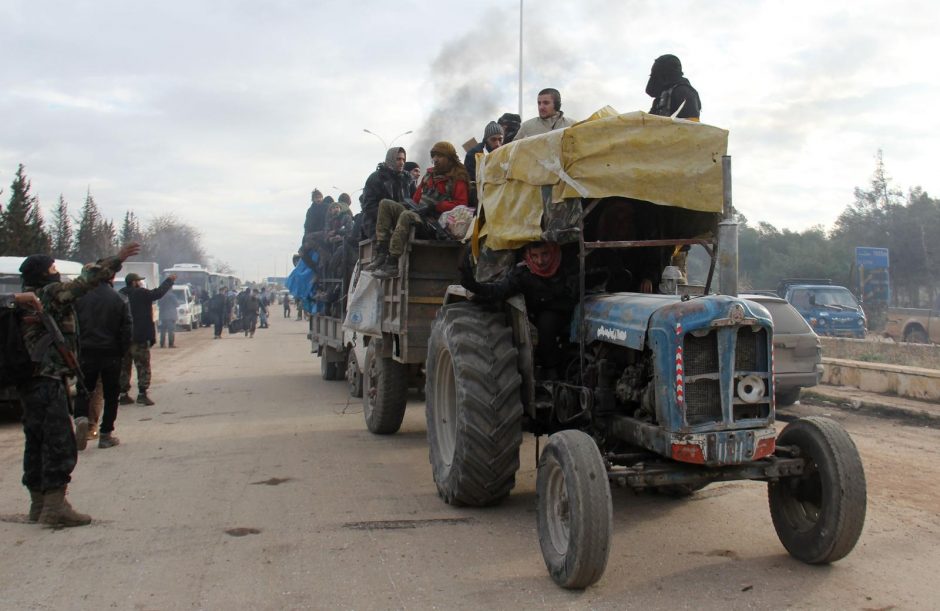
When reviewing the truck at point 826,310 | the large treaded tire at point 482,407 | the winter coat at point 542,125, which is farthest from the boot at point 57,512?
the truck at point 826,310

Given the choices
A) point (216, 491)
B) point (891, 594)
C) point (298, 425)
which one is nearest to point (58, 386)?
point (216, 491)

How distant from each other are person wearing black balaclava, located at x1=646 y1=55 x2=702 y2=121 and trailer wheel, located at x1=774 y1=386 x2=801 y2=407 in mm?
5729

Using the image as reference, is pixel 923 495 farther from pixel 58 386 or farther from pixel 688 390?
pixel 58 386

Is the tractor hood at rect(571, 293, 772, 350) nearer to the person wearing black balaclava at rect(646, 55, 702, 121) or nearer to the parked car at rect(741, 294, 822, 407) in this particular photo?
the person wearing black balaclava at rect(646, 55, 702, 121)

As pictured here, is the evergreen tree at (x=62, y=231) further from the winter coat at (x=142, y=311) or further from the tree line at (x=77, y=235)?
the winter coat at (x=142, y=311)

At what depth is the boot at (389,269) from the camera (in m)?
8.80

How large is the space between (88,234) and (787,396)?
51758mm

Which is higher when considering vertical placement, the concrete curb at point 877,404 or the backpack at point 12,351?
the backpack at point 12,351

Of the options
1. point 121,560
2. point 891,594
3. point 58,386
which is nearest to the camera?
point 891,594

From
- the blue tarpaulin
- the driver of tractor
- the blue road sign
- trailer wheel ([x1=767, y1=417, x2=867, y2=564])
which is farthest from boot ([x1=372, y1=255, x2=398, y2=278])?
the blue road sign

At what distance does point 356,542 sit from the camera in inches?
218

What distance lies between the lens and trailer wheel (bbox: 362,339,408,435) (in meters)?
9.19

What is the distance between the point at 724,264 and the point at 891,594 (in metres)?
2.08

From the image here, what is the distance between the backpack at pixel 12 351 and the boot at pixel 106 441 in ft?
10.3
